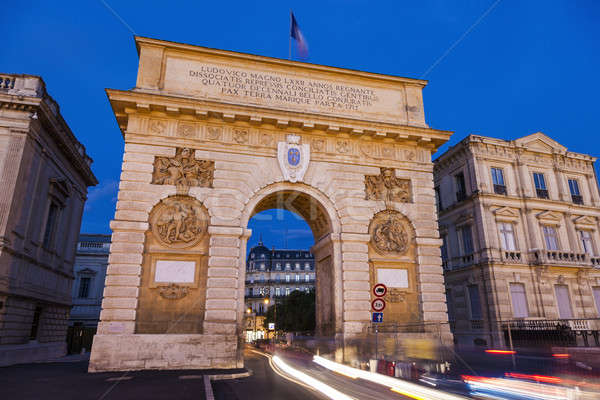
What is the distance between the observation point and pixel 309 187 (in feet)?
54.9

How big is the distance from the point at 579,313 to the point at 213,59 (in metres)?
26.5

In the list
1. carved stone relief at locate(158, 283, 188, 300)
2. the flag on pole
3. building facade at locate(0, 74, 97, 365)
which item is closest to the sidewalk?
carved stone relief at locate(158, 283, 188, 300)

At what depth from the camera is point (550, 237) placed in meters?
26.4

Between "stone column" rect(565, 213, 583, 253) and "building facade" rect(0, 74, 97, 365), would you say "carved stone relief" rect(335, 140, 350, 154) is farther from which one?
"stone column" rect(565, 213, 583, 253)

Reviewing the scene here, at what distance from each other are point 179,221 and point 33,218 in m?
9.99

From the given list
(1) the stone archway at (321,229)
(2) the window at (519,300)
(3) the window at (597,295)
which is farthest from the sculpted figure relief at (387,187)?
(3) the window at (597,295)

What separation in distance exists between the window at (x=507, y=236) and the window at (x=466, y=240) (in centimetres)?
186

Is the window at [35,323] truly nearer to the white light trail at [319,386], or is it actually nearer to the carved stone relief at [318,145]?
the white light trail at [319,386]

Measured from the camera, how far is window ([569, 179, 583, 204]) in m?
28.2

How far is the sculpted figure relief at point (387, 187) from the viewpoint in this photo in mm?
17422

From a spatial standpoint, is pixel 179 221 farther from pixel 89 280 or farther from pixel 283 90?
pixel 89 280

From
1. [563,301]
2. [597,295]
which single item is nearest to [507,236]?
[563,301]

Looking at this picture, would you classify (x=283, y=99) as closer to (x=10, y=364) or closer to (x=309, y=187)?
(x=309, y=187)

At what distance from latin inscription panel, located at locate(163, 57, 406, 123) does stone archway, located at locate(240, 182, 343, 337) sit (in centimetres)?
393
